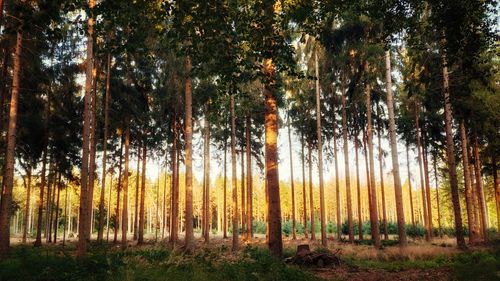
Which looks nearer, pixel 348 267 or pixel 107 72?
pixel 348 267

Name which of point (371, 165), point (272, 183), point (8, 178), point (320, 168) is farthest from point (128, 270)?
point (371, 165)

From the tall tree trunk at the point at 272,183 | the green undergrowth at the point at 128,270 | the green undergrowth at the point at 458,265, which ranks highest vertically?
the tall tree trunk at the point at 272,183

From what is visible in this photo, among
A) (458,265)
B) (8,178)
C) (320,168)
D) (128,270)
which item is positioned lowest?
(458,265)

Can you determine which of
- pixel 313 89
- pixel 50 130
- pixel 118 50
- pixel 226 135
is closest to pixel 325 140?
pixel 313 89

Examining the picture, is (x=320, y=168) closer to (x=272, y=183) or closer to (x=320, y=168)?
(x=320, y=168)

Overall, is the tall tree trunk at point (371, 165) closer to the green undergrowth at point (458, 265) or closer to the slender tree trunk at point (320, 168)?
the slender tree trunk at point (320, 168)

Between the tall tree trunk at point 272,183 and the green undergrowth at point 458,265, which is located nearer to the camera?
the green undergrowth at point 458,265

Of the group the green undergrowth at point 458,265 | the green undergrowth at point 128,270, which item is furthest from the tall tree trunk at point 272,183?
the green undergrowth at point 458,265

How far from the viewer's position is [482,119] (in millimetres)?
19469

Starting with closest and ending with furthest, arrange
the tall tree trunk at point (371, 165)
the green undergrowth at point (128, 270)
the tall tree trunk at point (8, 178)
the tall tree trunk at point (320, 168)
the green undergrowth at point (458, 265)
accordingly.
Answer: the green undergrowth at point (128, 270) < the green undergrowth at point (458, 265) < the tall tree trunk at point (8, 178) < the tall tree trunk at point (371, 165) < the tall tree trunk at point (320, 168)

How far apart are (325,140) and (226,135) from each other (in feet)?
25.3

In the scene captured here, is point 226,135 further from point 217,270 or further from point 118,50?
point 118,50

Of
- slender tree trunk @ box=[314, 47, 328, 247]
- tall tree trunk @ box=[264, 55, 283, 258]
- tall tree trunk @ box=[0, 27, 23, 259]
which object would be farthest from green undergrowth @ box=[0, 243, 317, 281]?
slender tree trunk @ box=[314, 47, 328, 247]

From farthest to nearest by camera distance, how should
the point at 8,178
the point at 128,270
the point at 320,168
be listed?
the point at 320,168, the point at 8,178, the point at 128,270
